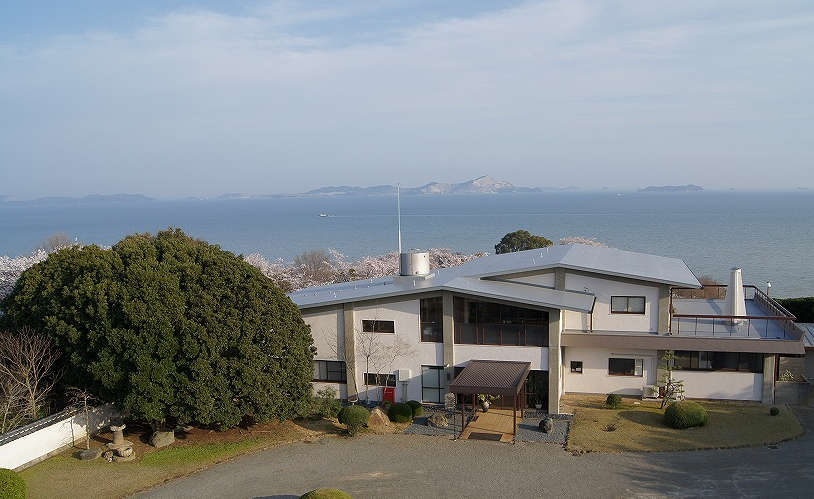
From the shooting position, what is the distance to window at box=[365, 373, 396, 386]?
2338cm

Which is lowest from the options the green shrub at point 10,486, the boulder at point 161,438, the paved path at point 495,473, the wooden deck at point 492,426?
the wooden deck at point 492,426

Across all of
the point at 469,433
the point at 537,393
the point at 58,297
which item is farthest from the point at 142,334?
the point at 537,393

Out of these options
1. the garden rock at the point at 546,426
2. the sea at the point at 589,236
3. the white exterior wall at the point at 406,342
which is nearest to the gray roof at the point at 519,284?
the white exterior wall at the point at 406,342

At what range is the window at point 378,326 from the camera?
23234 mm

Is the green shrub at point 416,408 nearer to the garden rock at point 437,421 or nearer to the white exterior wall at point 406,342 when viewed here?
the garden rock at point 437,421

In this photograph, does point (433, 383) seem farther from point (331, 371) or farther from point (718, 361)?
point (718, 361)

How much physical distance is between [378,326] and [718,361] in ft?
41.9

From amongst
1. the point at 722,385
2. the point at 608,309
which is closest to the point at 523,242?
the point at 608,309

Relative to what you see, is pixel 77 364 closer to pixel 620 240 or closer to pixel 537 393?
pixel 537 393

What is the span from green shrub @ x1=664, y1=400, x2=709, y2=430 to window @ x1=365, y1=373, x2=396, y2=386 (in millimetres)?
9738

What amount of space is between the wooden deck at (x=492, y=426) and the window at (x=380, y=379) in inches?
136

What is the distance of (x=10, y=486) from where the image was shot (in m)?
14.7

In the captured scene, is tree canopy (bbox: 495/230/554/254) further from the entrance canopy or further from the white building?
the entrance canopy

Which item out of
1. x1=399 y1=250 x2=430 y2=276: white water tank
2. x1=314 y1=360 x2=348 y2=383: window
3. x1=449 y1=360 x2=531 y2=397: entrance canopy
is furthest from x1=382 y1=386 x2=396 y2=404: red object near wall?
x1=399 y1=250 x2=430 y2=276: white water tank
